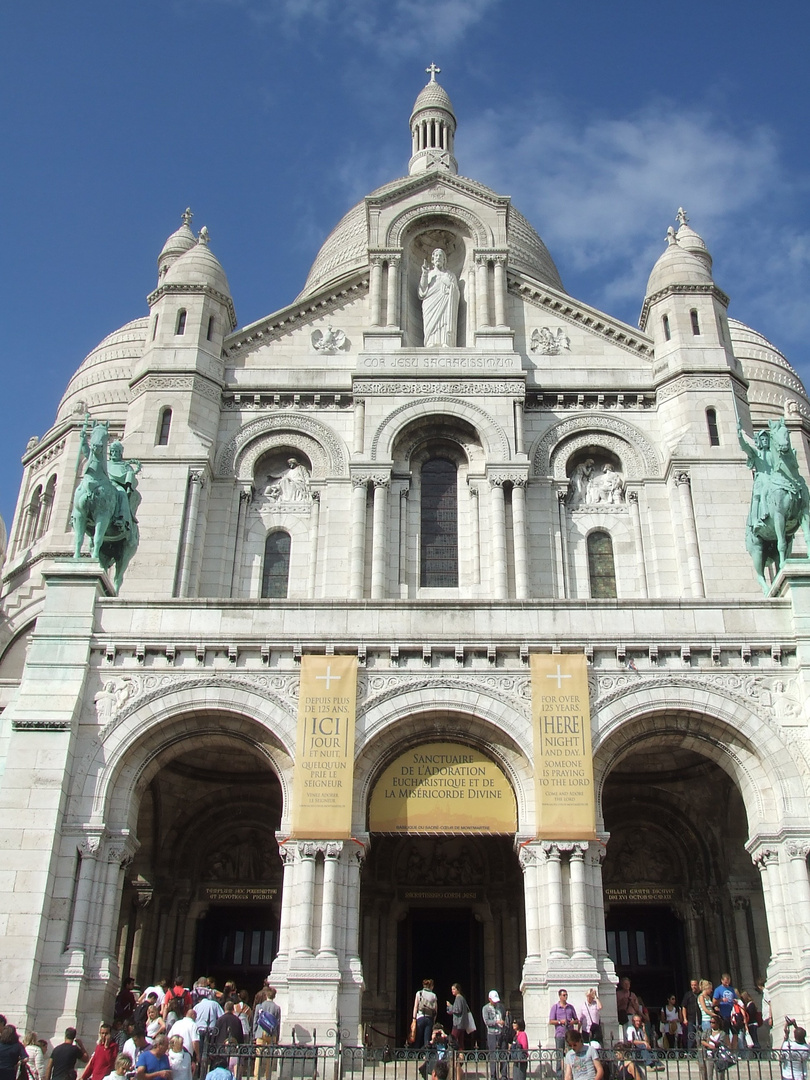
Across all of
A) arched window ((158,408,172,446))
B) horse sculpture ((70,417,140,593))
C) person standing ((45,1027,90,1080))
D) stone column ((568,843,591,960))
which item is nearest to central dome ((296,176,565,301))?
arched window ((158,408,172,446))

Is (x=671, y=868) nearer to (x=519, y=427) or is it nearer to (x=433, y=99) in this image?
(x=519, y=427)

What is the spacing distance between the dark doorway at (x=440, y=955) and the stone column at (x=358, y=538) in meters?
7.85

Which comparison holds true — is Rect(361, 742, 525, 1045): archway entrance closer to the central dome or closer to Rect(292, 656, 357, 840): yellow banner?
Rect(292, 656, 357, 840): yellow banner

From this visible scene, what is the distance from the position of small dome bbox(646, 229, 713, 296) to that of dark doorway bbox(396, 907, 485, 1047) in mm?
18605

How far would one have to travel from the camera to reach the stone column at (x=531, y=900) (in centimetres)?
2038

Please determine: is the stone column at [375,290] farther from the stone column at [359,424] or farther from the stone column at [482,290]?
the stone column at [359,424]

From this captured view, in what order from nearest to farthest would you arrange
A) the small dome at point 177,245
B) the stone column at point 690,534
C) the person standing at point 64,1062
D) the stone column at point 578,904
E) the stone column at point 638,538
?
the person standing at point 64,1062 → the stone column at point 578,904 → the stone column at point 690,534 → the stone column at point 638,538 → the small dome at point 177,245

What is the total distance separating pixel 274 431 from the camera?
32500mm

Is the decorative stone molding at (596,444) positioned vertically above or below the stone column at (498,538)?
above

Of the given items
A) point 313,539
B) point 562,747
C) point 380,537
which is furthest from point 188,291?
point 562,747

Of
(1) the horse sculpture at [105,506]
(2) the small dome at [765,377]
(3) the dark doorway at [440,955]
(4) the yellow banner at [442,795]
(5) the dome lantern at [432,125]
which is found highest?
(5) the dome lantern at [432,125]

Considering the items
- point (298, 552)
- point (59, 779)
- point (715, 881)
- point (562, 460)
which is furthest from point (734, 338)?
point (59, 779)

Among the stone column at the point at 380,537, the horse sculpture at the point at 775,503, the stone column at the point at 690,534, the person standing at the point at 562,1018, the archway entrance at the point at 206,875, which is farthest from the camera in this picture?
the stone column at the point at 380,537

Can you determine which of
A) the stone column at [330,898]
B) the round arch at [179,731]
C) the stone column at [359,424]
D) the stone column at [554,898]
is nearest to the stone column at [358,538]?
the stone column at [359,424]
